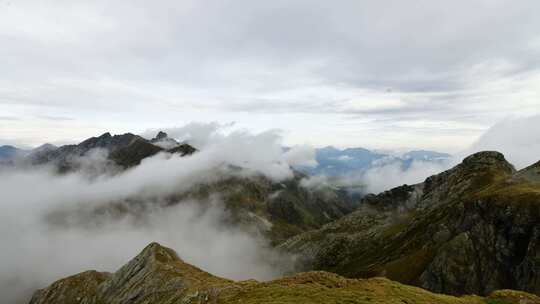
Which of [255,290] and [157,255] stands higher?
[255,290]

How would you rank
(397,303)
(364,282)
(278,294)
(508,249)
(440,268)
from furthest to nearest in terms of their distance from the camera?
(440,268) → (508,249) → (364,282) → (278,294) → (397,303)

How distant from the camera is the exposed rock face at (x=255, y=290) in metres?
44.3

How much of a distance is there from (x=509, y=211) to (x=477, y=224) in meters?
17.8

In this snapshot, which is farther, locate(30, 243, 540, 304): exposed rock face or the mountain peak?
the mountain peak

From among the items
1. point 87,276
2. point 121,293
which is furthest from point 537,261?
point 87,276

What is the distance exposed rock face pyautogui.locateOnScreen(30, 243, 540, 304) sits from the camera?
44.3 metres

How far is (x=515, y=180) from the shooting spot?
18362 cm

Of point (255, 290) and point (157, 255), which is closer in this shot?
point (255, 290)

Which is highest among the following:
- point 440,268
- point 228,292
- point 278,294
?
point 278,294

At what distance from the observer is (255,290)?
1977 inches

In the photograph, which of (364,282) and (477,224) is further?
(477,224)

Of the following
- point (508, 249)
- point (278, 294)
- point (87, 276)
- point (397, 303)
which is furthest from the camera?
point (87, 276)

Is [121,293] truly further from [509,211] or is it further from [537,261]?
[509,211]

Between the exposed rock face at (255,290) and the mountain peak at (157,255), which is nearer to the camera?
the exposed rock face at (255,290)
